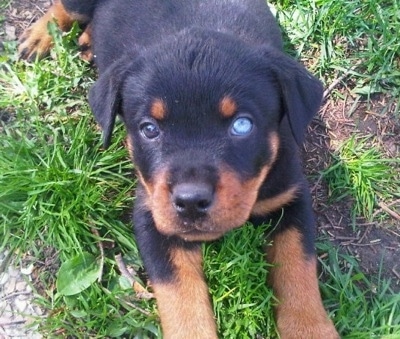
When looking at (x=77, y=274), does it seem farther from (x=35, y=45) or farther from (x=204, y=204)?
(x=35, y=45)

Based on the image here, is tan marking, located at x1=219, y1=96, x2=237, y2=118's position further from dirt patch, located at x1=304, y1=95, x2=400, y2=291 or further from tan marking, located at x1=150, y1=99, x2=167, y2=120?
dirt patch, located at x1=304, y1=95, x2=400, y2=291

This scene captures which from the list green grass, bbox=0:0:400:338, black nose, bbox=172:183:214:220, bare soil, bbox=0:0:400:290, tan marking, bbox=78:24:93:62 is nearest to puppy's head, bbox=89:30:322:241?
black nose, bbox=172:183:214:220

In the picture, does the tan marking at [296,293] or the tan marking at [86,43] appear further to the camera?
the tan marking at [86,43]

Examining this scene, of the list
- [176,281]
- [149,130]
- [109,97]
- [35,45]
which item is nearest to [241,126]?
[149,130]

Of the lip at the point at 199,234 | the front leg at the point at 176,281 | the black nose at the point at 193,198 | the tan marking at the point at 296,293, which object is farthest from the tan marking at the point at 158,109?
the tan marking at the point at 296,293

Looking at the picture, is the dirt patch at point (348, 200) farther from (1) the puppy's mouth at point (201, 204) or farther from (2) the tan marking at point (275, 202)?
(1) the puppy's mouth at point (201, 204)

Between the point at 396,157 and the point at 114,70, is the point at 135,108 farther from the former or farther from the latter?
the point at 396,157

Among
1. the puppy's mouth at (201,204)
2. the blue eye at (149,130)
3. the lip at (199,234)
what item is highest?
the blue eye at (149,130)
